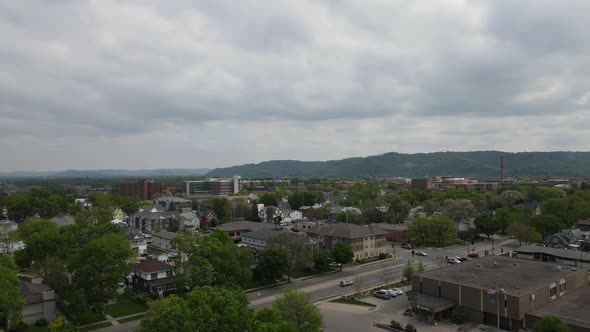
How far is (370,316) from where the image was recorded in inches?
1328

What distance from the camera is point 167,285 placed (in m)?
40.4

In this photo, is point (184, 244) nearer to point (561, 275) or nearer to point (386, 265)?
point (386, 265)

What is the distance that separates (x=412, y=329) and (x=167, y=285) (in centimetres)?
2460

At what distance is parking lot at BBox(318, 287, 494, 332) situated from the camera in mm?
31078

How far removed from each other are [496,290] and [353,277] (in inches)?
702

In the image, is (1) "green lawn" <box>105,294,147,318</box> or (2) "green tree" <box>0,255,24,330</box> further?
(1) "green lawn" <box>105,294,147,318</box>

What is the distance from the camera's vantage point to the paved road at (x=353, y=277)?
38141 mm

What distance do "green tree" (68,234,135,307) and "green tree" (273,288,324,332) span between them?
49.1 feet

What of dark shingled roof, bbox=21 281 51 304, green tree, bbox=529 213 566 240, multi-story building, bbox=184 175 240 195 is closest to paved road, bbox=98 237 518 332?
green tree, bbox=529 213 566 240

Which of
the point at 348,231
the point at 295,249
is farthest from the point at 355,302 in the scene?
the point at 348,231

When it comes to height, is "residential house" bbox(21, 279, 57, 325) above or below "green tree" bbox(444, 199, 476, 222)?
below

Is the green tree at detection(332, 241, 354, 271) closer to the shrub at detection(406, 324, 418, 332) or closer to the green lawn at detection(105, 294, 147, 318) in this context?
the shrub at detection(406, 324, 418, 332)

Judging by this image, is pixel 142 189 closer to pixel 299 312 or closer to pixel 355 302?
pixel 355 302

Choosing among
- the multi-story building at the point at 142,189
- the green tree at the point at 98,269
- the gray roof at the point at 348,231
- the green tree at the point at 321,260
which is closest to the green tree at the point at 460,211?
the gray roof at the point at 348,231
